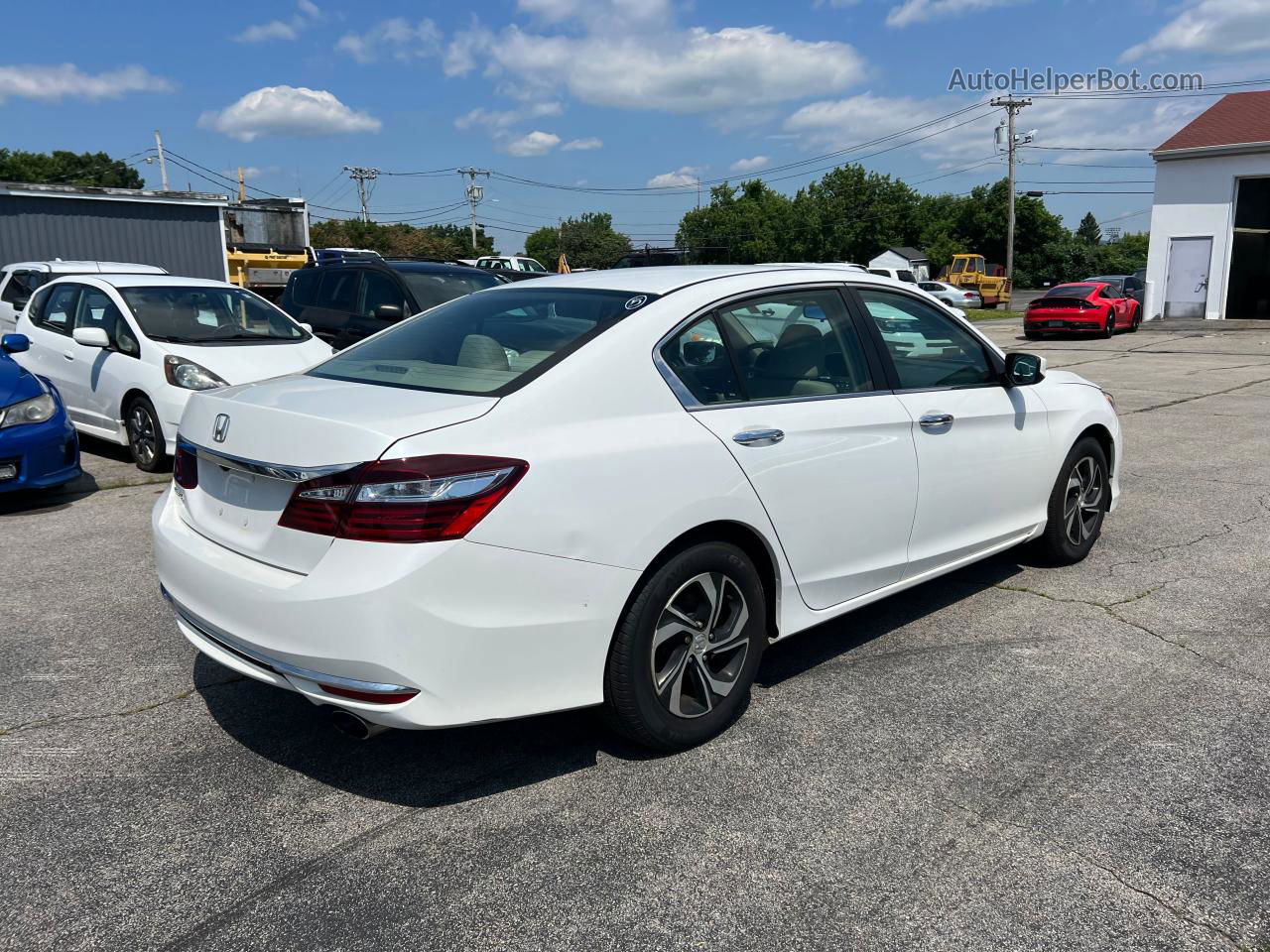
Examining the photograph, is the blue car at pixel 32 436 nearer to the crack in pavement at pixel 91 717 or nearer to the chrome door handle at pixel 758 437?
the crack in pavement at pixel 91 717

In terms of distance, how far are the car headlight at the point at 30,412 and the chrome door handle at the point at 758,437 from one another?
18.7ft

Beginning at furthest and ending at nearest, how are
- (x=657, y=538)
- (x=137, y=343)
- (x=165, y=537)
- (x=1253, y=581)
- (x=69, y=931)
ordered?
(x=137, y=343) < (x=1253, y=581) < (x=165, y=537) < (x=657, y=538) < (x=69, y=931)

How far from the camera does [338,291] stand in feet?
38.1

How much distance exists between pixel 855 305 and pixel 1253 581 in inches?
113

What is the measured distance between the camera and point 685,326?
11.6 ft

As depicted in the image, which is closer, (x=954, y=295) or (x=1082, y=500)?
(x=1082, y=500)

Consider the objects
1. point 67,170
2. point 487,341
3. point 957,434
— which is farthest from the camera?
point 67,170

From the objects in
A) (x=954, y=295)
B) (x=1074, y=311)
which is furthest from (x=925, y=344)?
(x=954, y=295)

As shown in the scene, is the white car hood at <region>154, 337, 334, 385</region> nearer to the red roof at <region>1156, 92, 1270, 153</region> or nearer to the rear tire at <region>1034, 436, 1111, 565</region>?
the rear tire at <region>1034, 436, 1111, 565</region>

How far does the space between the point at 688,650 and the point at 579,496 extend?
742 mm

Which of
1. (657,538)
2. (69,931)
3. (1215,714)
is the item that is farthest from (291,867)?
(1215,714)

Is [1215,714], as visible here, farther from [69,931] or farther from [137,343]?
[137,343]

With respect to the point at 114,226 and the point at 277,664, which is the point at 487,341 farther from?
the point at 114,226

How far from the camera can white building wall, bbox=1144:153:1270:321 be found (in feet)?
94.7
